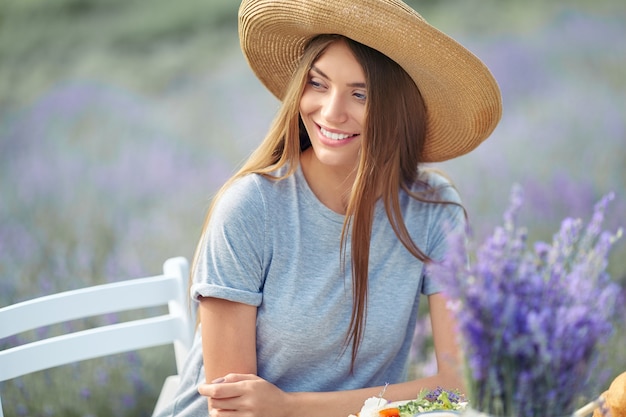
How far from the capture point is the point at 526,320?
101 cm

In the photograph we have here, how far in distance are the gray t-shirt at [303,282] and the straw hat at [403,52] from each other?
0.84ft

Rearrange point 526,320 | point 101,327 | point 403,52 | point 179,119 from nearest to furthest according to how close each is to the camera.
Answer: point 526,320
point 403,52
point 101,327
point 179,119

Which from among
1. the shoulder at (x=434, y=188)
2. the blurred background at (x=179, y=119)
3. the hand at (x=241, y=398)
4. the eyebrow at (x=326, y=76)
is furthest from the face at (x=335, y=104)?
the blurred background at (x=179, y=119)

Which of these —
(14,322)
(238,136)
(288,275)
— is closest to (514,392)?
(288,275)

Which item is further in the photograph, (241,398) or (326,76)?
(326,76)

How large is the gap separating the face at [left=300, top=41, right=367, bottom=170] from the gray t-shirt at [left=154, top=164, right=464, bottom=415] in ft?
0.61

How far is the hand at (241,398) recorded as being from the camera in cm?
175

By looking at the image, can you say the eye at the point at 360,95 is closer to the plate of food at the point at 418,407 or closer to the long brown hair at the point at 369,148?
the long brown hair at the point at 369,148

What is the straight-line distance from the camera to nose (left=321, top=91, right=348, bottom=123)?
6.21 ft

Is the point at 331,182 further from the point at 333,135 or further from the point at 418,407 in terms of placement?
the point at 418,407

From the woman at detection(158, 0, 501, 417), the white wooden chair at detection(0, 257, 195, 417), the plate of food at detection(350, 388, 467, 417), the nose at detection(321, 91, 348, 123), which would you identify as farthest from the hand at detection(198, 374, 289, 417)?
the nose at detection(321, 91, 348, 123)

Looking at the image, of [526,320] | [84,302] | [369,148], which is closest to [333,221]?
[369,148]

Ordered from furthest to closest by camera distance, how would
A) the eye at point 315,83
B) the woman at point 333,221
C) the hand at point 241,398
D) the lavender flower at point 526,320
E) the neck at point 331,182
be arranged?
the neck at point 331,182
the eye at point 315,83
the woman at point 333,221
the hand at point 241,398
the lavender flower at point 526,320

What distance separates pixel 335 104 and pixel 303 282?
44 centimetres
